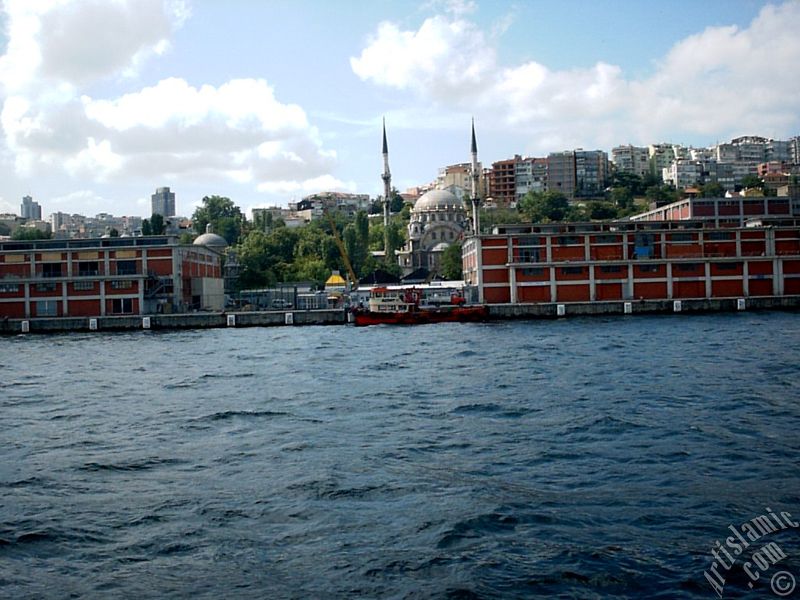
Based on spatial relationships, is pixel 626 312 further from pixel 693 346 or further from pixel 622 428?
pixel 622 428

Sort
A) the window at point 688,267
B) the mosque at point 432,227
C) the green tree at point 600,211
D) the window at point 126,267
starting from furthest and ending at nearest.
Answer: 1. the green tree at point 600,211
2. the mosque at point 432,227
3. the window at point 126,267
4. the window at point 688,267

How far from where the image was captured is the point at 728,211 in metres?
91.5

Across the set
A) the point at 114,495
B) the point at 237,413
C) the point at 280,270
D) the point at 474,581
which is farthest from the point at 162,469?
the point at 280,270

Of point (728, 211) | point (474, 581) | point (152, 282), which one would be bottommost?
point (474, 581)

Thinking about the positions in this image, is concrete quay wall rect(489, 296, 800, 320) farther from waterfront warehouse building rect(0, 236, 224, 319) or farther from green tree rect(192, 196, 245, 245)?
green tree rect(192, 196, 245, 245)

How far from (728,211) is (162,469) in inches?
3274

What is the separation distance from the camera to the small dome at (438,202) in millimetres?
144750

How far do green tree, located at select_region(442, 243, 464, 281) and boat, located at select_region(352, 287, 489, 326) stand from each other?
37.9 m

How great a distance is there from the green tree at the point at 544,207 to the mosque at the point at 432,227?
42.5 feet

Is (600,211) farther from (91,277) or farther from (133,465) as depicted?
(133,465)

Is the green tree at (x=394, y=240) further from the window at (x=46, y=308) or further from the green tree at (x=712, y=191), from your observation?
the window at (x=46, y=308)

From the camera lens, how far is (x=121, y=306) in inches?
2975

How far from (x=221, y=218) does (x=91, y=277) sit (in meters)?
103

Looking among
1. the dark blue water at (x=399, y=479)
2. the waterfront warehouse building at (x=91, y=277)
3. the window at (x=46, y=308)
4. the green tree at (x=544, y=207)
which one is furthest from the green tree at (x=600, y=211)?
the dark blue water at (x=399, y=479)
